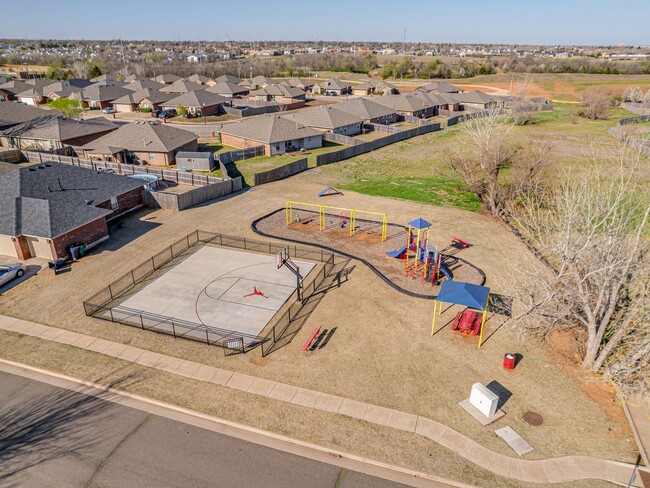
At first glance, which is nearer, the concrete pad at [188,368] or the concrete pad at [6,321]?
the concrete pad at [188,368]

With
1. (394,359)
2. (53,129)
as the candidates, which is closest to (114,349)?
(394,359)

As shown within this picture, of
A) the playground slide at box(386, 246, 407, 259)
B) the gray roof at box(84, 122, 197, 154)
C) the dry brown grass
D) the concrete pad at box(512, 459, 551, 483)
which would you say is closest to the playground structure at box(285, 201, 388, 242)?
the playground slide at box(386, 246, 407, 259)

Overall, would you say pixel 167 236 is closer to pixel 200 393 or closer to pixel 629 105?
pixel 200 393

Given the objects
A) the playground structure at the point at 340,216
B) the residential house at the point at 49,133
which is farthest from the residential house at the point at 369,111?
the residential house at the point at 49,133

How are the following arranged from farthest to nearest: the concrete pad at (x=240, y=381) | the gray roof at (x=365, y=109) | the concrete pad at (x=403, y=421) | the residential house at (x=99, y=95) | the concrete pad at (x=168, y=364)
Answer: the residential house at (x=99, y=95), the gray roof at (x=365, y=109), the concrete pad at (x=168, y=364), the concrete pad at (x=240, y=381), the concrete pad at (x=403, y=421)

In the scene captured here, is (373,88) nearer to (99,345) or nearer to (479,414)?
(99,345)

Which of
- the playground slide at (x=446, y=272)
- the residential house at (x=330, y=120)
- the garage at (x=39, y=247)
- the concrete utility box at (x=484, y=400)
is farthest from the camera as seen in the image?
the residential house at (x=330, y=120)

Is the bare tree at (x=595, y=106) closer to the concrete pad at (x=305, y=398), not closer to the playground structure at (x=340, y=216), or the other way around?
the playground structure at (x=340, y=216)

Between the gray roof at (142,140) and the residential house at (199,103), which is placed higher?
the residential house at (199,103)
